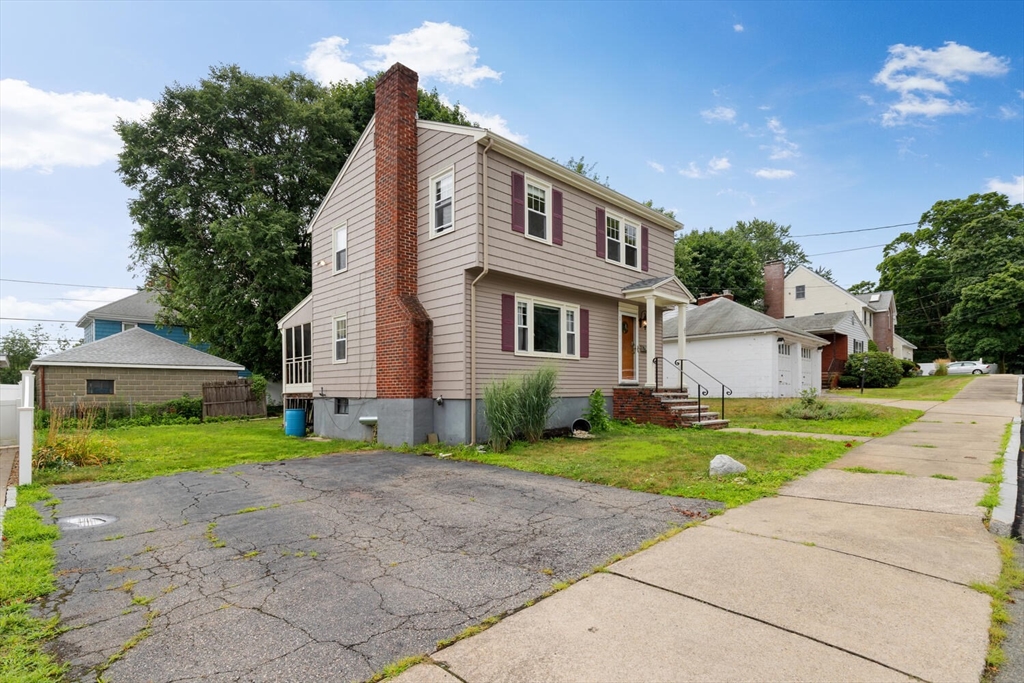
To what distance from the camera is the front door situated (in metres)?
15.1

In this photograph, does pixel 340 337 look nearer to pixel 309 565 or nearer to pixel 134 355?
pixel 309 565

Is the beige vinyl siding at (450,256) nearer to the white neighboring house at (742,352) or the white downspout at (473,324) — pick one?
the white downspout at (473,324)

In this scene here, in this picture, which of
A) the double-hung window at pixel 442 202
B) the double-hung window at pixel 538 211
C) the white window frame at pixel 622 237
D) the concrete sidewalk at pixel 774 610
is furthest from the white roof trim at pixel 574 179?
the concrete sidewalk at pixel 774 610

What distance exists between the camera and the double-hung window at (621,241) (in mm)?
14102

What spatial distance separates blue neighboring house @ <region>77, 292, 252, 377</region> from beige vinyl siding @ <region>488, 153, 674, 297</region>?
23.0 m

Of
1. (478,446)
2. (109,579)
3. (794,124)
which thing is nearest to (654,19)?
(794,124)

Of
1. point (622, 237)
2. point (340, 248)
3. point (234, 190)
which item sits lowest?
point (340, 248)

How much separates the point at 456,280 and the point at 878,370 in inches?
1003

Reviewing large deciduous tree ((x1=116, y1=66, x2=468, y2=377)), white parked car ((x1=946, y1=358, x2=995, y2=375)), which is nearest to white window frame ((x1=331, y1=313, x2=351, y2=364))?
large deciduous tree ((x1=116, y1=66, x2=468, y2=377))

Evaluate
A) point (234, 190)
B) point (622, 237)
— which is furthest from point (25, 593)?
point (234, 190)

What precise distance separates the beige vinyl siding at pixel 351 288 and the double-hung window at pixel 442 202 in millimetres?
2020

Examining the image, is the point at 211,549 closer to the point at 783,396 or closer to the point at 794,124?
the point at 783,396

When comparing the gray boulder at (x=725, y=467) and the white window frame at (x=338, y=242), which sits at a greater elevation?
the white window frame at (x=338, y=242)

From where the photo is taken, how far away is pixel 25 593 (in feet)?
11.4
